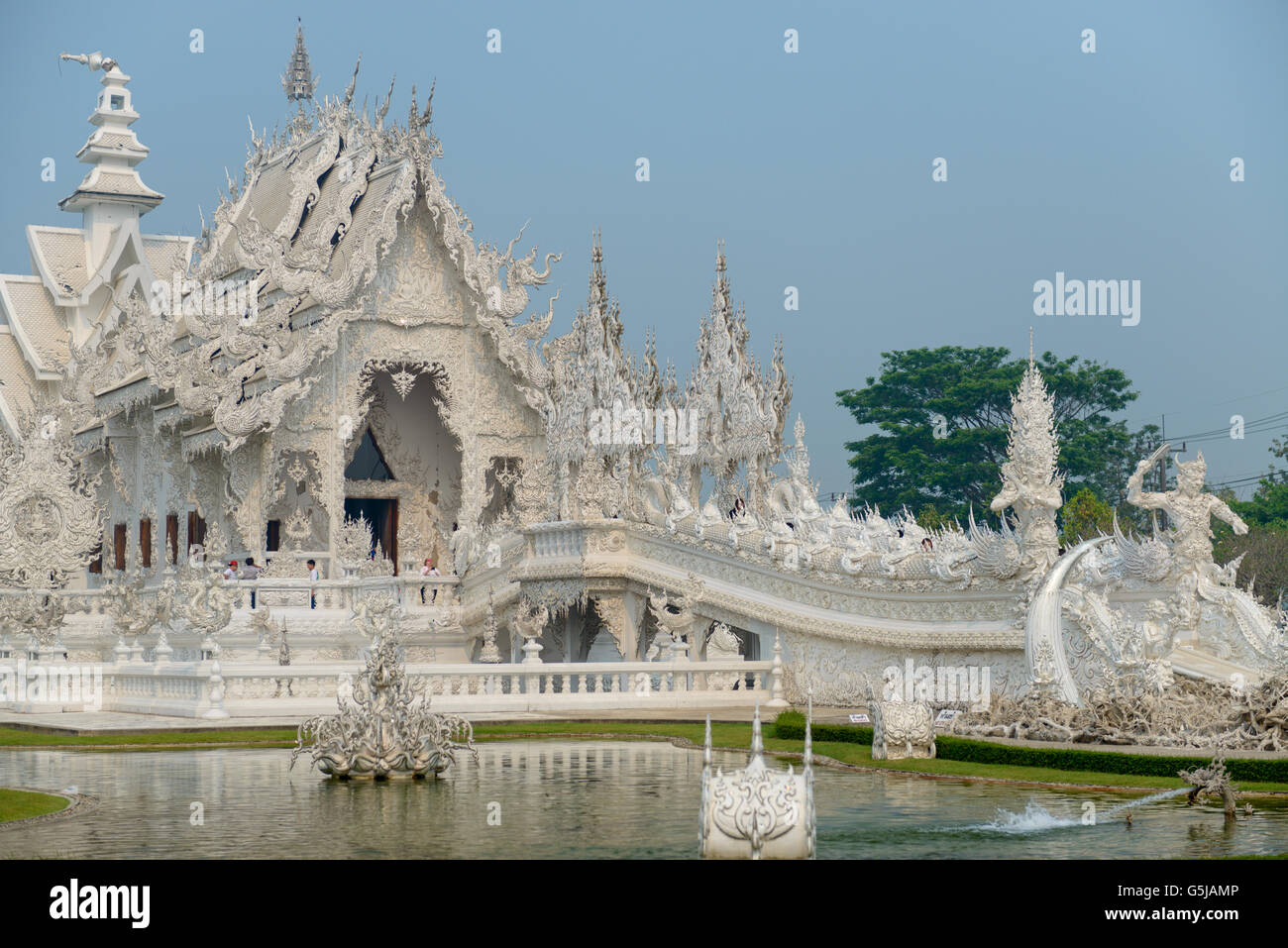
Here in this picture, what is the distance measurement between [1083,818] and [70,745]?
9.75 m

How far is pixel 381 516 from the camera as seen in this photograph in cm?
3394

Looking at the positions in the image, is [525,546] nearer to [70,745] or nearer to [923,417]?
[70,745]

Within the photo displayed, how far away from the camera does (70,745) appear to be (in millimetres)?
16406

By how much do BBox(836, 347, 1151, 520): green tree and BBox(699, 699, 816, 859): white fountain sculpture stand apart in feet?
121

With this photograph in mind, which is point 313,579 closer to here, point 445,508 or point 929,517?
point 445,508

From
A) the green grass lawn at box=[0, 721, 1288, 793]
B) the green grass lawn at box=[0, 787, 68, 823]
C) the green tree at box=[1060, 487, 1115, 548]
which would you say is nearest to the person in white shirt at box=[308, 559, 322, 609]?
the green grass lawn at box=[0, 721, 1288, 793]

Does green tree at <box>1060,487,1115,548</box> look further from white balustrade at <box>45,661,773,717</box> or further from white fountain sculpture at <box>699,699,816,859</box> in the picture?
white fountain sculpture at <box>699,699,816,859</box>

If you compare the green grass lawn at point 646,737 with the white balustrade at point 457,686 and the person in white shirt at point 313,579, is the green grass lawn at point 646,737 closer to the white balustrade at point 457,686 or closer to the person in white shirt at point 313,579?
the white balustrade at point 457,686

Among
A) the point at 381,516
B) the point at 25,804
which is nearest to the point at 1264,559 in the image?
the point at 381,516

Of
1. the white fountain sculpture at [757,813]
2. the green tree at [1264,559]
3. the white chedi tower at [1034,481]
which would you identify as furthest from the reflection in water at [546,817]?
the green tree at [1264,559]

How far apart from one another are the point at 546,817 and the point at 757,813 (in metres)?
2.64

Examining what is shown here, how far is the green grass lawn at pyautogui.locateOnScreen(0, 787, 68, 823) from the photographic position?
11391 mm

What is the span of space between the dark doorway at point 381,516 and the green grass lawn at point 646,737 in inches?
597
